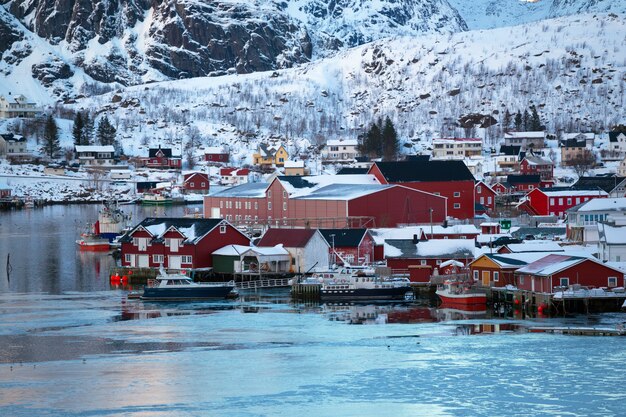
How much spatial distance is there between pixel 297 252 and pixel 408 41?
121 metres

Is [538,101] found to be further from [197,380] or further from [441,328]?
[197,380]

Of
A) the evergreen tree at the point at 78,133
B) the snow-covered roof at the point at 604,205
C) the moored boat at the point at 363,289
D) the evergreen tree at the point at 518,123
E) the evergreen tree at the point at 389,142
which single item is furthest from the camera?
the evergreen tree at the point at 518,123

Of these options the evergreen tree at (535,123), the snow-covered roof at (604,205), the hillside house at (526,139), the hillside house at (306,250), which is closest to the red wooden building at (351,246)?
the hillside house at (306,250)

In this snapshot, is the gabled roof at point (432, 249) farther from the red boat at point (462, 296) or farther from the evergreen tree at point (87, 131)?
the evergreen tree at point (87, 131)

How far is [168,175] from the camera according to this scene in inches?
4732

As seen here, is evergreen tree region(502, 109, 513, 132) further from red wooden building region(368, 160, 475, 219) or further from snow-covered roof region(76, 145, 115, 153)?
red wooden building region(368, 160, 475, 219)

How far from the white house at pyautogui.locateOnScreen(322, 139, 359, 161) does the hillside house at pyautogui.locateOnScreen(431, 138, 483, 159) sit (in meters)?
8.35

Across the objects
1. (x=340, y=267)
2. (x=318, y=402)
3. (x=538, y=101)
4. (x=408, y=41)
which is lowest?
(x=318, y=402)

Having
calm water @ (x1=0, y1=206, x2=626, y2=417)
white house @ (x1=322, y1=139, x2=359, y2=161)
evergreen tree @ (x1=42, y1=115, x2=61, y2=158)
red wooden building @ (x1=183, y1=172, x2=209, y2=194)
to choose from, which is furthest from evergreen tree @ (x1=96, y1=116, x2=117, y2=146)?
calm water @ (x1=0, y1=206, x2=626, y2=417)

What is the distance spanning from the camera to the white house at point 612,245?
45.7 m

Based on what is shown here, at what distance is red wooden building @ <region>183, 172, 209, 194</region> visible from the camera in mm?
111875

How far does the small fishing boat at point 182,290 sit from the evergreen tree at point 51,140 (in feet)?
264

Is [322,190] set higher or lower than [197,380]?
higher

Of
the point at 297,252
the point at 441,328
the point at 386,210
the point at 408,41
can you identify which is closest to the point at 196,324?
the point at 441,328
